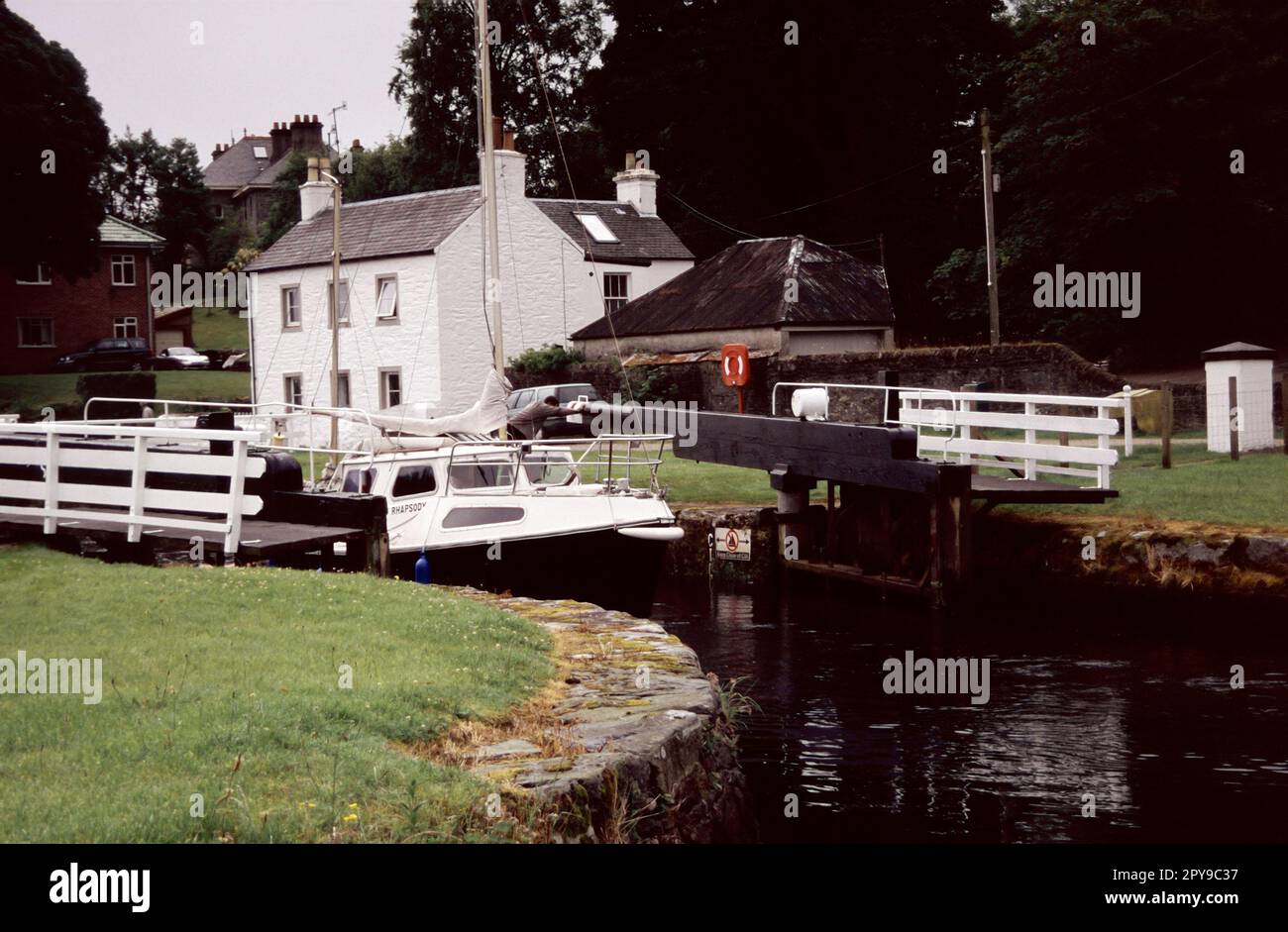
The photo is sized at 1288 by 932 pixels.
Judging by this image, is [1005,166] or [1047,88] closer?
[1047,88]

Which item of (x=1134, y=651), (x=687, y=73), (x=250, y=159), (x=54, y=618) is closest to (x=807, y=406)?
(x=1134, y=651)

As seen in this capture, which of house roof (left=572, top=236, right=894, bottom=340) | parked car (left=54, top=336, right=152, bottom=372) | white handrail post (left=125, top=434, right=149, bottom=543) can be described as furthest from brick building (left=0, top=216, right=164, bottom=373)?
white handrail post (left=125, top=434, right=149, bottom=543)

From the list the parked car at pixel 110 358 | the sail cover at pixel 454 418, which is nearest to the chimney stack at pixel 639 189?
the parked car at pixel 110 358

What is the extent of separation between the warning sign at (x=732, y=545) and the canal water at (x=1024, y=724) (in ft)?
8.98

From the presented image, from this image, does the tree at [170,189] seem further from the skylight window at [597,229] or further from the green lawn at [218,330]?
the skylight window at [597,229]

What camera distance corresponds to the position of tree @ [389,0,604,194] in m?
60.0

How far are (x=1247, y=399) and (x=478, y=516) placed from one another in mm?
14265

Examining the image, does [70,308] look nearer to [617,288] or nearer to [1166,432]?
[617,288]

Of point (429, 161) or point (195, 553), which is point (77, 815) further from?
point (429, 161)

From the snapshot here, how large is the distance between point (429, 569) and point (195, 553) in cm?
430

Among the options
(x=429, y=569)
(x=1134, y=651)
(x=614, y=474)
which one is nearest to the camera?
(x=1134, y=651)

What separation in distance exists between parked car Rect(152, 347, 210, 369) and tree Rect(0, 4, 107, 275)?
367 inches

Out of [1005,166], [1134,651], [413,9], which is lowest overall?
[1134,651]
